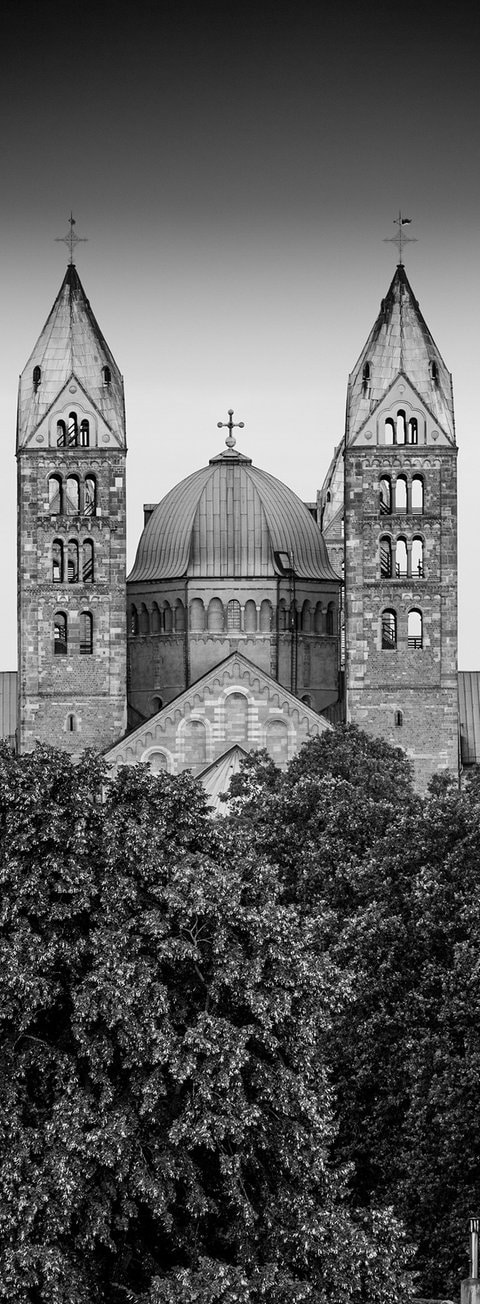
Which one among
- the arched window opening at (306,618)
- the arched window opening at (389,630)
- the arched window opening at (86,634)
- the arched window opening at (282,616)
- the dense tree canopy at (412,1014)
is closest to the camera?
the dense tree canopy at (412,1014)

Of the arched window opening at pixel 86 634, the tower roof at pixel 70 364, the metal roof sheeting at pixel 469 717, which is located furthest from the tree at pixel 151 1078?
the metal roof sheeting at pixel 469 717

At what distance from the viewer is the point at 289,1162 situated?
41.0 meters

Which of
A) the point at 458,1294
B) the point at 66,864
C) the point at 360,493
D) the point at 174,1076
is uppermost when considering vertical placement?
the point at 360,493

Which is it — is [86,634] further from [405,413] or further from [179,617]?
[405,413]

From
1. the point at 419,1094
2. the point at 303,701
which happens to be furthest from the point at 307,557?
the point at 419,1094

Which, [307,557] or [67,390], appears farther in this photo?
[307,557]

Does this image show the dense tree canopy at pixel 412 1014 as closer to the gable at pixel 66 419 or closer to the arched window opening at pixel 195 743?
the arched window opening at pixel 195 743

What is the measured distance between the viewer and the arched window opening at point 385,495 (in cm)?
9438

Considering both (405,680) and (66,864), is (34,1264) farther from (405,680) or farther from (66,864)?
(405,680)

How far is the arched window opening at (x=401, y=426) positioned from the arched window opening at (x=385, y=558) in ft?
11.7

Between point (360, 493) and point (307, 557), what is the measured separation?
35.7ft

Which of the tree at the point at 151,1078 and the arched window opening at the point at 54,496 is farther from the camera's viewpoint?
the arched window opening at the point at 54,496

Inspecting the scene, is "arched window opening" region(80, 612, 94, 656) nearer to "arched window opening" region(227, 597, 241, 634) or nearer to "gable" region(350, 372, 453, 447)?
"arched window opening" region(227, 597, 241, 634)

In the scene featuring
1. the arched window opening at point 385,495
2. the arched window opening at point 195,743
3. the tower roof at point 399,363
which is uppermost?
the tower roof at point 399,363
